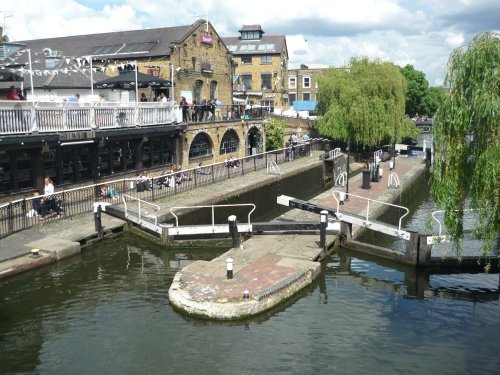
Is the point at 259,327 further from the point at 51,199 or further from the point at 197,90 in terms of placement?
the point at 197,90

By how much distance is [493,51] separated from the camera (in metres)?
9.27

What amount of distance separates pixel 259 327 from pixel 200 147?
2161 cm

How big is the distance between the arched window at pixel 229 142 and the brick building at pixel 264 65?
27971mm

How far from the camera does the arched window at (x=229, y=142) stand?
113 ft

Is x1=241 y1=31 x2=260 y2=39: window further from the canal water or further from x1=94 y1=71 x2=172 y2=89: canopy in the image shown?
the canal water

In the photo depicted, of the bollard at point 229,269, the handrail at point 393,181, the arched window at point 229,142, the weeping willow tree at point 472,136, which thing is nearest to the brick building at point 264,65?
the arched window at point 229,142

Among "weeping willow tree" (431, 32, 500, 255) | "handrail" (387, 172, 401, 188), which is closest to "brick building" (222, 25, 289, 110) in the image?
"handrail" (387, 172, 401, 188)

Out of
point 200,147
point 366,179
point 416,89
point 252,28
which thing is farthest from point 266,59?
point 366,179

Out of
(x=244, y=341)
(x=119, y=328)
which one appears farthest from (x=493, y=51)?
(x=119, y=328)

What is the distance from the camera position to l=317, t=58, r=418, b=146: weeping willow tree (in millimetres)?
37375

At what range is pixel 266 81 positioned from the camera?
65.5 meters

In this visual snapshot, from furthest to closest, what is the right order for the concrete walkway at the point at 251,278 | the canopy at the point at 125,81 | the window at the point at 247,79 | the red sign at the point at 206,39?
the window at the point at 247,79 → the red sign at the point at 206,39 → the canopy at the point at 125,81 → the concrete walkway at the point at 251,278

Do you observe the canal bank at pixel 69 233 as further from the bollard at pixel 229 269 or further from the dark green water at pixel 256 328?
the bollard at pixel 229 269

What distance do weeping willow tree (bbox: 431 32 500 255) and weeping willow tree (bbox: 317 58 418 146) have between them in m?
26.4
